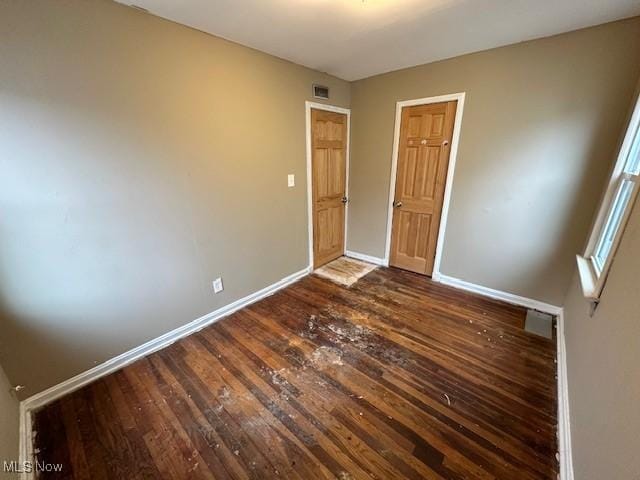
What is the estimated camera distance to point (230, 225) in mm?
2336

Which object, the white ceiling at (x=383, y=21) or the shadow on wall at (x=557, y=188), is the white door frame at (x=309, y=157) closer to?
the white ceiling at (x=383, y=21)

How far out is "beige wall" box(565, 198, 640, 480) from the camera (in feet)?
2.80

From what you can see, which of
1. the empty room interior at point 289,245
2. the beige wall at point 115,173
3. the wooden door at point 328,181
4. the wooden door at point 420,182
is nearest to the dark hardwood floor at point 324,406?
the empty room interior at point 289,245

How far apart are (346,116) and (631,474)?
3.47 meters

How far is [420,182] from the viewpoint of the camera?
2.93 m

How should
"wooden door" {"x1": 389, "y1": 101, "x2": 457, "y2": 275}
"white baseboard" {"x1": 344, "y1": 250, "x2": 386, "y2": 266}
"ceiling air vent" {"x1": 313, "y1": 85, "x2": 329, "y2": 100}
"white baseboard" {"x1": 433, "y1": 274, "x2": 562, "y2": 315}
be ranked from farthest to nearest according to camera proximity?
"white baseboard" {"x1": 344, "y1": 250, "x2": 386, "y2": 266} < "ceiling air vent" {"x1": 313, "y1": 85, "x2": 329, "y2": 100} < "wooden door" {"x1": 389, "y1": 101, "x2": 457, "y2": 275} < "white baseboard" {"x1": 433, "y1": 274, "x2": 562, "y2": 315}

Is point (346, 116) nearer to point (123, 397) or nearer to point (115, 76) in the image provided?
point (115, 76)

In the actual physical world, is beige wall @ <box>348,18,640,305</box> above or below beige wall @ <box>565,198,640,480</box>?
above

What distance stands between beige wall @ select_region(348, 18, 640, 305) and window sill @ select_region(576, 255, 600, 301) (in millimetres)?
337

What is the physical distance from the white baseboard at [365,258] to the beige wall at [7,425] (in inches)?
132

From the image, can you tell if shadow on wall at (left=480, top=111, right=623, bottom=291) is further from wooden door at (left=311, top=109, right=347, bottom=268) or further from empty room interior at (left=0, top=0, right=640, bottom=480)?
wooden door at (left=311, top=109, right=347, bottom=268)

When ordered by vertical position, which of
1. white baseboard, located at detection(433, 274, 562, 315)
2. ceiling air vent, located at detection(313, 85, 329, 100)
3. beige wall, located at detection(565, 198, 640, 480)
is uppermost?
ceiling air vent, located at detection(313, 85, 329, 100)

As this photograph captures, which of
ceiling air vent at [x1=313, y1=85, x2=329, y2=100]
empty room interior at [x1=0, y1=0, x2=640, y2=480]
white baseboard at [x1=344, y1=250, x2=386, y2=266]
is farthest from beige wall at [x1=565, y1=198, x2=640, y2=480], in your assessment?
ceiling air vent at [x1=313, y1=85, x2=329, y2=100]

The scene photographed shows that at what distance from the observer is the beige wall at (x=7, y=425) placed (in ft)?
3.59
